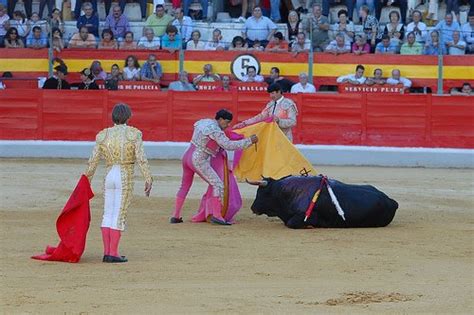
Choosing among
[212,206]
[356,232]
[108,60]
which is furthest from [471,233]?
[108,60]

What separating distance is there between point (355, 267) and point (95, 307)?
8.23 feet

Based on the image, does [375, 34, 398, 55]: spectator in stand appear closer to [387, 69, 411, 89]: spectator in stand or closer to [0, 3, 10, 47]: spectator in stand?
[387, 69, 411, 89]: spectator in stand

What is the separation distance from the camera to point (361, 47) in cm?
1909

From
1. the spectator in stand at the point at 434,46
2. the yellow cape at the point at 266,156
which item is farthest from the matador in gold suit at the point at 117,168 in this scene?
the spectator in stand at the point at 434,46

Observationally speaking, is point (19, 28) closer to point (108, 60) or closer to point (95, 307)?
point (108, 60)

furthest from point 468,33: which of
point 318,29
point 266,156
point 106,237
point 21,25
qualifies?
point 106,237

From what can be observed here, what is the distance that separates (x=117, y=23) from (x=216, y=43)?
1.67 metres

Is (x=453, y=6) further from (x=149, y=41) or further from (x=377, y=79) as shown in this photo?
(x=149, y=41)

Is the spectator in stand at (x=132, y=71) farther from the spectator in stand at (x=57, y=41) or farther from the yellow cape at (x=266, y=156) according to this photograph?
the yellow cape at (x=266, y=156)

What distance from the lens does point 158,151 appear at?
18781 mm

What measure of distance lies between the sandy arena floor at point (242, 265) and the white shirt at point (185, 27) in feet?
19.2

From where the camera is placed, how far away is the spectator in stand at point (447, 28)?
1909 centimetres

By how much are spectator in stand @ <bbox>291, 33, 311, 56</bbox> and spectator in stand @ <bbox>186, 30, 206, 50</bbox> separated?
144cm

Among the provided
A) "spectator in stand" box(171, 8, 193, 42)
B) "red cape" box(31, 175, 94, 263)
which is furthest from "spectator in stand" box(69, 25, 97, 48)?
"red cape" box(31, 175, 94, 263)
